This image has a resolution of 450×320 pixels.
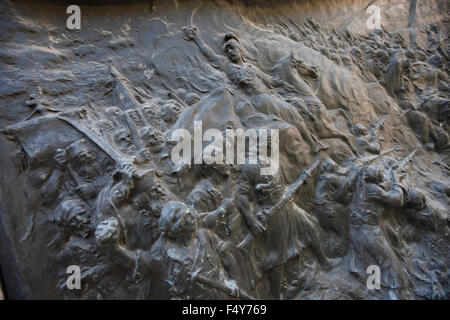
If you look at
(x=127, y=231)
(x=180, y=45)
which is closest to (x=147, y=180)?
(x=127, y=231)

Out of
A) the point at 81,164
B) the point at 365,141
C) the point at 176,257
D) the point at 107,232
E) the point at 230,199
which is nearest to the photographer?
the point at 107,232

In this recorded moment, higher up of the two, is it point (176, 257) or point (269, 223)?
point (269, 223)

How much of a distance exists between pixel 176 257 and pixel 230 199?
0.68 m

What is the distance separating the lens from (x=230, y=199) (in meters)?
2.84

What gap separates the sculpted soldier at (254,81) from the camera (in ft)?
11.2

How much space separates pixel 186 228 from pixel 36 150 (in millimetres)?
1433

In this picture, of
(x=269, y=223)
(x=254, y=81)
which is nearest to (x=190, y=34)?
(x=254, y=81)

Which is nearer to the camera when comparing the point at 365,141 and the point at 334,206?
the point at 334,206

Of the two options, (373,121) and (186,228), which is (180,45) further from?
(373,121)

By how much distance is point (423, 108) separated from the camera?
4.55 meters

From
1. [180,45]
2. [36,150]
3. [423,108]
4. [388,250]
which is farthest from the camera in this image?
[423,108]

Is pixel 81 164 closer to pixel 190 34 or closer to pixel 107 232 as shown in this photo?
pixel 107 232

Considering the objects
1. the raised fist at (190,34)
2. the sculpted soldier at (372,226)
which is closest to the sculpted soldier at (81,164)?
the raised fist at (190,34)

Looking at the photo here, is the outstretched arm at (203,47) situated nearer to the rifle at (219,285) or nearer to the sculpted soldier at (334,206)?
the sculpted soldier at (334,206)
